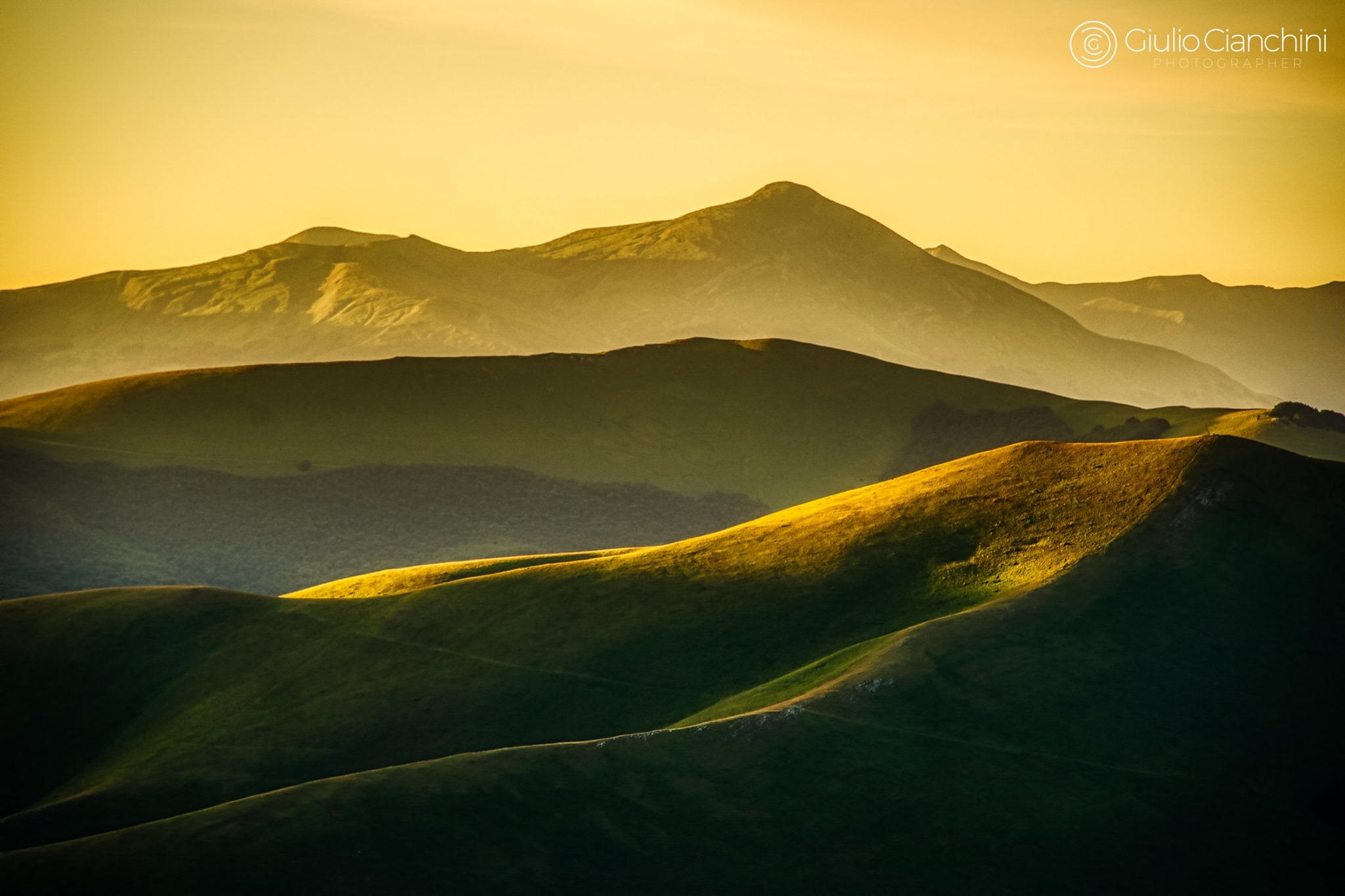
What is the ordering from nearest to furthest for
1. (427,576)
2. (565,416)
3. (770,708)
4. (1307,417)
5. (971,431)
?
(770,708) < (427,576) < (1307,417) < (971,431) < (565,416)

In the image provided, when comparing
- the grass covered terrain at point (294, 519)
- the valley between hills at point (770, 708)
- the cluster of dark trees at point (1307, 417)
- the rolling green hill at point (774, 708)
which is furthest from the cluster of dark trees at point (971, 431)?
the rolling green hill at point (774, 708)

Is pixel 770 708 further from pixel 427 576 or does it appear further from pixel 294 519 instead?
pixel 294 519

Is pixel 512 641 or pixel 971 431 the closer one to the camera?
pixel 512 641

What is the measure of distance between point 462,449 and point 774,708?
322 ft

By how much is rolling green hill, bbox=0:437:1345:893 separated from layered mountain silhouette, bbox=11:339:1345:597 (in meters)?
48.0

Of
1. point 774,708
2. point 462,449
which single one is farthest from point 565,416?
point 774,708

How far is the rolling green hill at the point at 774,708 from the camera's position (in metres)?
37.7

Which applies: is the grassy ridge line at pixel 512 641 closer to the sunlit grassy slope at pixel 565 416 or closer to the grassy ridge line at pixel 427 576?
the grassy ridge line at pixel 427 576

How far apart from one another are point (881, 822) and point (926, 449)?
10679 centimetres

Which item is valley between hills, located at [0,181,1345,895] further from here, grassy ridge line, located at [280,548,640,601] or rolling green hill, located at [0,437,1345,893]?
grassy ridge line, located at [280,548,640,601]

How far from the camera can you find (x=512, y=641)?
192 ft

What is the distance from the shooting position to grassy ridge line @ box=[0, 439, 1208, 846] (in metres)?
51.2

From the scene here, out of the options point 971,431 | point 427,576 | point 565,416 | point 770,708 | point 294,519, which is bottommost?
point 294,519

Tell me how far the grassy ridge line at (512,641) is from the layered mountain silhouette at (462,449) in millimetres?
43364
